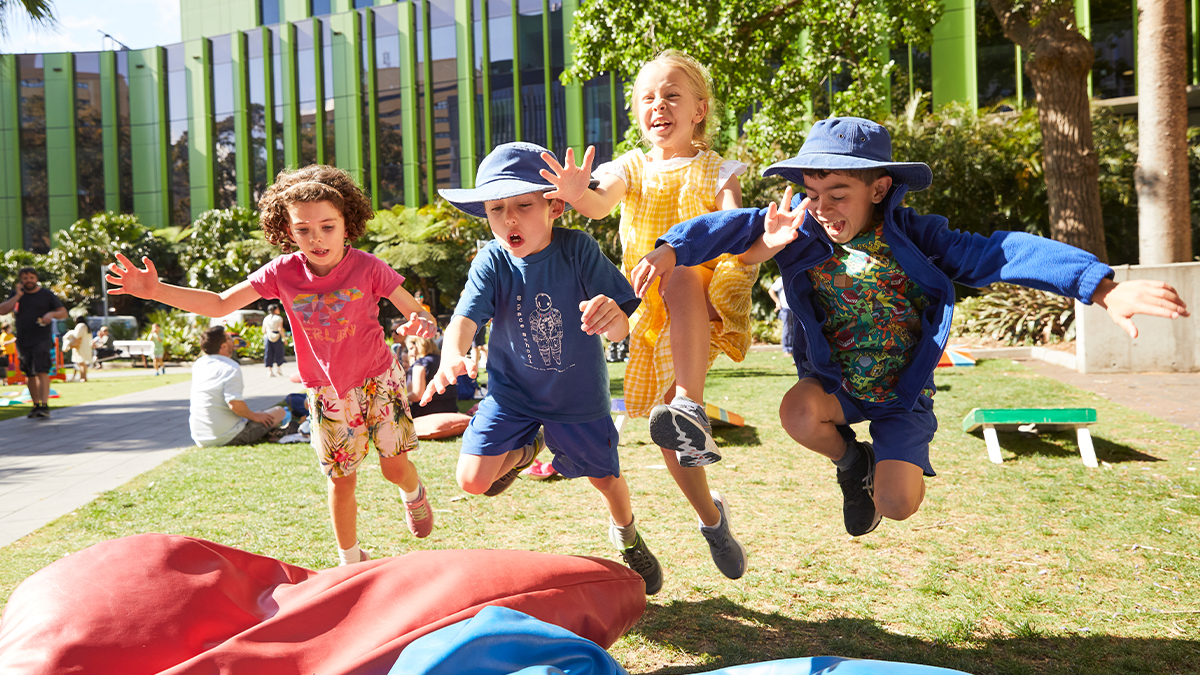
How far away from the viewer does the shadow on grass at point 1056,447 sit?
252 inches

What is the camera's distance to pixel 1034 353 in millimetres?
13773

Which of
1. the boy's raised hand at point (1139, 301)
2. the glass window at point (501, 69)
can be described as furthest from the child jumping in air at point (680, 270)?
the glass window at point (501, 69)

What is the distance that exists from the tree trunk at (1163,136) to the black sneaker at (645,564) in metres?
10.9

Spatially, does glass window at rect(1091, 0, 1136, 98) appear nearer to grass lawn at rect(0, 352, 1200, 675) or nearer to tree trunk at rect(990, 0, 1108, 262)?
tree trunk at rect(990, 0, 1108, 262)

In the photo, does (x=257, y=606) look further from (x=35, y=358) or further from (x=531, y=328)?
(x=35, y=358)

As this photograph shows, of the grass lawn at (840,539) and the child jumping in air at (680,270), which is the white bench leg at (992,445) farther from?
the child jumping in air at (680,270)

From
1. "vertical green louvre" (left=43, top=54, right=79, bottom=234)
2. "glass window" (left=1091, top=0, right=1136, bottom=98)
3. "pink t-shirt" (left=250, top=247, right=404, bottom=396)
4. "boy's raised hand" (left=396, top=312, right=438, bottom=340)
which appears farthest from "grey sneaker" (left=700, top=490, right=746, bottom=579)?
"vertical green louvre" (left=43, top=54, right=79, bottom=234)

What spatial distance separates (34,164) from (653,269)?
45385mm

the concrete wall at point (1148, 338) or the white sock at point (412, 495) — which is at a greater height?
the concrete wall at point (1148, 338)

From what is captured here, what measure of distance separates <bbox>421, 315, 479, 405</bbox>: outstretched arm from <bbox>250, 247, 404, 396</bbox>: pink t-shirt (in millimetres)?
872

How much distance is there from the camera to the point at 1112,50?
79.6 feet

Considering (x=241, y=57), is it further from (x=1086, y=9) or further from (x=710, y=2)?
(x=1086, y=9)

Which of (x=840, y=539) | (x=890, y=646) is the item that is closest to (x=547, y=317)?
(x=890, y=646)

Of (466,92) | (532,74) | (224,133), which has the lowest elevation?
(224,133)
